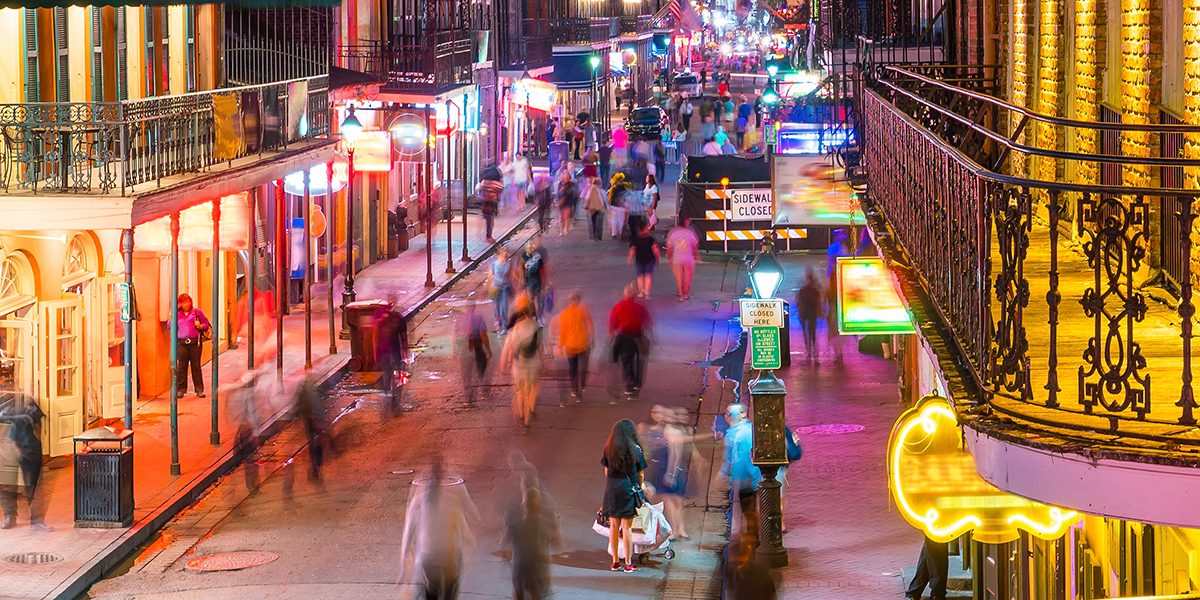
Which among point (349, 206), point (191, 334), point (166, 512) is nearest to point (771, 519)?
point (166, 512)

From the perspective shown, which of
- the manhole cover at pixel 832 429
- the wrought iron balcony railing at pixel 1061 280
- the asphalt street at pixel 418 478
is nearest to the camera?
the wrought iron balcony railing at pixel 1061 280

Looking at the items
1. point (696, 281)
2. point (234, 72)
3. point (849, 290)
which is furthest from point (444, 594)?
point (696, 281)

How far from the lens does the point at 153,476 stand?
21.9 metres

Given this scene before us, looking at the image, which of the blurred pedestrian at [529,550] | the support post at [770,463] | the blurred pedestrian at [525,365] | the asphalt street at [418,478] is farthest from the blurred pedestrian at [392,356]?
the blurred pedestrian at [529,550]

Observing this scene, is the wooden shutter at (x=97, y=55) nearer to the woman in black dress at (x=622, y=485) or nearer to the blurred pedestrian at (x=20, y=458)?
the blurred pedestrian at (x=20, y=458)

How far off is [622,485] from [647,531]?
3.03 ft

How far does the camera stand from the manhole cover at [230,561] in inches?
720

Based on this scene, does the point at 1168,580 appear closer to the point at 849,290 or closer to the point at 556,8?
the point at 849,290

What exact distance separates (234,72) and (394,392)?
7134 mm

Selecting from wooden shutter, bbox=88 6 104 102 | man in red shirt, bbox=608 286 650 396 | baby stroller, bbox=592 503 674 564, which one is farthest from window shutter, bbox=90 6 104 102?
baby stroller, bbox=592 503 674 564

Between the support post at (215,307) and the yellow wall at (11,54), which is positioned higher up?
the yellow wall at (11,54)

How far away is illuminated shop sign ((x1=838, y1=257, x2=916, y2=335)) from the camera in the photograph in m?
17.9

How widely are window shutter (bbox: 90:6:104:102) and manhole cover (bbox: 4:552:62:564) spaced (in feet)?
26.6

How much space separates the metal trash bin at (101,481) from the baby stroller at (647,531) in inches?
201
